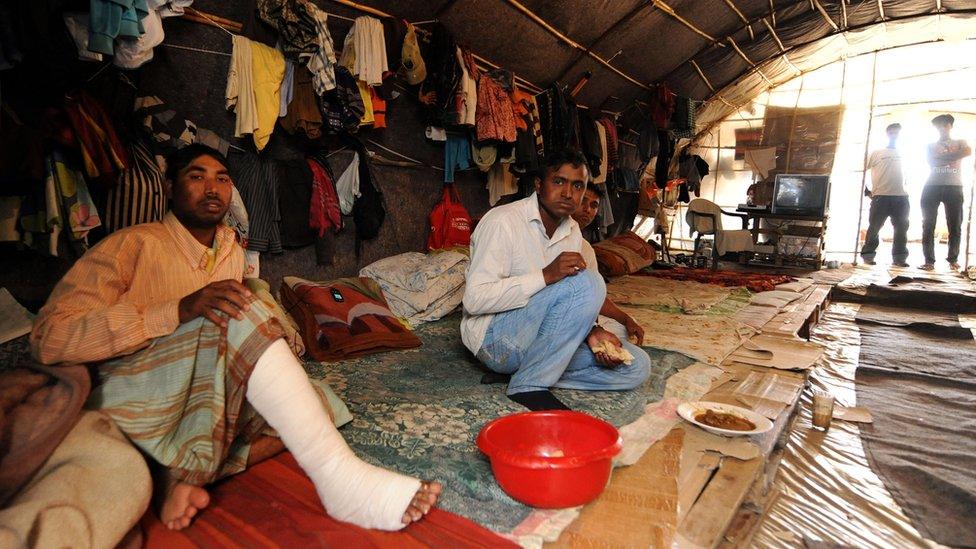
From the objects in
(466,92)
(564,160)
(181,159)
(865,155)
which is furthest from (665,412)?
(865,155)

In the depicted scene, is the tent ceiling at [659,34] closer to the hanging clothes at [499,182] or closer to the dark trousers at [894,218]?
the hanging clothes at [499,182]

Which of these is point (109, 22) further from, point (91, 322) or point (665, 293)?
point (665, 293)

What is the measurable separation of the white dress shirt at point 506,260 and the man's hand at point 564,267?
38 millimetres

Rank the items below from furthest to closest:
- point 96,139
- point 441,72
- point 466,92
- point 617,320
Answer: point 466,92 < point 441,72 < point 617,320 < point 96,139

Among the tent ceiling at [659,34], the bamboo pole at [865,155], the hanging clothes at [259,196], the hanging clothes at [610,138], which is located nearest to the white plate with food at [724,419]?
the hanging clothes at [259,196]

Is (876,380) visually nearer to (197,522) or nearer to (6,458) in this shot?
(197,522)

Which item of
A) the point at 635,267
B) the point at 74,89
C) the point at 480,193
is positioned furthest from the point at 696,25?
the point at 74,89

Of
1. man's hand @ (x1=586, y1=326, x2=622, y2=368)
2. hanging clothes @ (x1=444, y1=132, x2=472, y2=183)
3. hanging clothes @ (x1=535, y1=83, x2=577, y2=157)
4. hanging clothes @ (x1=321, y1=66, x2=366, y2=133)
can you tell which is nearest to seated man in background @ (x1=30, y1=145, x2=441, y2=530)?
man's hand @ (x1=586, y1=326, x2=622, y2=368)

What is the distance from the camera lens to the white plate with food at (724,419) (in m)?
1.84

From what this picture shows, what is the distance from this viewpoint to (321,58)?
3.23 metres

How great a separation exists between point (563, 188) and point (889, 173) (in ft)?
26.0

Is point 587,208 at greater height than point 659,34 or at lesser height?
lesser

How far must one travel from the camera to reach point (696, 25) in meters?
6.82

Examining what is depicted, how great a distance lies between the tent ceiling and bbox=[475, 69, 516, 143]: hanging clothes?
35cm
